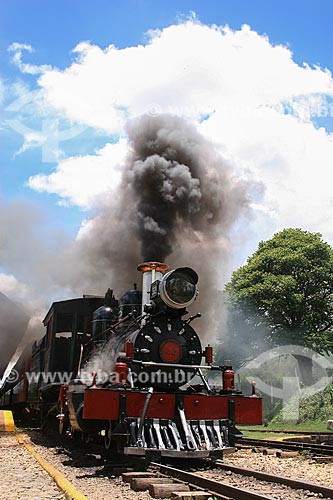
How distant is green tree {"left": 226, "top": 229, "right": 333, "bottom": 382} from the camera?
2213 cm

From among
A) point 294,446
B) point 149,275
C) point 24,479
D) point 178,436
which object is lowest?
point 24,479

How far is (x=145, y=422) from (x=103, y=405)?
2.16 ft

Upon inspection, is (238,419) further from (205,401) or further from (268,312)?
(268,312)

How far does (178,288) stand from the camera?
8.12 m

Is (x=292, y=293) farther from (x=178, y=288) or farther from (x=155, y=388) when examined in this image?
(x=155, y=388)

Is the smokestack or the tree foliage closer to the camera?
the smokestack

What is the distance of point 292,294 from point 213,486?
17478 mm

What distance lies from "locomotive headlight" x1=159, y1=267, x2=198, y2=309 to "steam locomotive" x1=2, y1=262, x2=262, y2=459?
2 cm

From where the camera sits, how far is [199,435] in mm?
7383

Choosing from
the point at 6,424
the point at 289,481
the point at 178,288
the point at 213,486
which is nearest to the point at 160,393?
the point at 178,288

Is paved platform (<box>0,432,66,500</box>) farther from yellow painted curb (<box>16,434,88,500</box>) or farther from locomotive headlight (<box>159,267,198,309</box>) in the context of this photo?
locomotive headlight (<box>159,267,198,309</box>)

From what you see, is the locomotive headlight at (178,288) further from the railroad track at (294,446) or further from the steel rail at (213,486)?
the railroad track at (294,446)

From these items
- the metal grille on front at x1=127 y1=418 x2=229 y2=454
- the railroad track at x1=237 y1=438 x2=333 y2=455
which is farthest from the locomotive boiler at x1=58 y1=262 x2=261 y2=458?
the railroad track at x1=237 y1=438 x2=333 y2=455

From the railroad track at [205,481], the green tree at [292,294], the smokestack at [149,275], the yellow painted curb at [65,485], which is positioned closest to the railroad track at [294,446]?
the railroad track at [205,481]
